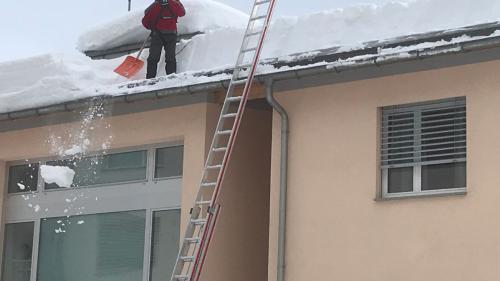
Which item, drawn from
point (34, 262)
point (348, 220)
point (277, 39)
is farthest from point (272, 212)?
point (34, 262)

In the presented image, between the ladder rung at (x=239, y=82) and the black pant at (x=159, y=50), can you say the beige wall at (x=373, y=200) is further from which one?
the black pant at (x=159, y=50)

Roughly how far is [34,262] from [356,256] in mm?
5033

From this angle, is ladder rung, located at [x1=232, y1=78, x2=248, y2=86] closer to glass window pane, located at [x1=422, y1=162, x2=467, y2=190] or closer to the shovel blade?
the shovel blade

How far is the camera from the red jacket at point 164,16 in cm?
1310

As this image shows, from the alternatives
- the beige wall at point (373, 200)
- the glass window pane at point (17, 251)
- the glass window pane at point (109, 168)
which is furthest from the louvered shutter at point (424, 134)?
the glass window pane at point (17, 251)

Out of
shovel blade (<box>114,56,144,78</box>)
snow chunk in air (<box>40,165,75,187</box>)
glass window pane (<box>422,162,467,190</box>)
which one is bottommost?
glass window pane (<box>422,162,467,190</box>)

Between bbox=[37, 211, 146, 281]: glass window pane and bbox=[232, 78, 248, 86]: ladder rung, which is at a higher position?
bbox=[232, 78, 248, 86]: ladder rung

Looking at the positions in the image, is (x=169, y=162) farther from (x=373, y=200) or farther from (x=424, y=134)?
(x=424, y=134)

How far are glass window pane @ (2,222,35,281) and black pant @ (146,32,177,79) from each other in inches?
116

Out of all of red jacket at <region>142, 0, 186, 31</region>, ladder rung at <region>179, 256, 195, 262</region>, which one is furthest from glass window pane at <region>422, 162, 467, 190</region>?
red jacket at <region>142, 0, 186, 31</region>

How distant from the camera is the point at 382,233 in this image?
10953 millimetres

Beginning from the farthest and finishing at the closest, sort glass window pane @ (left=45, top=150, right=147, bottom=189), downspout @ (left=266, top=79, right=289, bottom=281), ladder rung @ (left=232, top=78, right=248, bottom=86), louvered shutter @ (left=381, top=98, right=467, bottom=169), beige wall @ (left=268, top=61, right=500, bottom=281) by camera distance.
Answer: glass window pane @ (left=45, top=150, right=147, bottom=189), ladder rung @ (left=232, top=78, right=248, bottom=86), downspout @ (left=266, top=79, right=289, bottom=281), louvered shutter @ (left=381, top=98, right=467, bottom=169), beige wall @ (left=268, top=61, right=500, bottom=281)

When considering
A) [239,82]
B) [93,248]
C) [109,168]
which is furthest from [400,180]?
[93,248]

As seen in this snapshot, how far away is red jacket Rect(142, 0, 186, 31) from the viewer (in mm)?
13102
